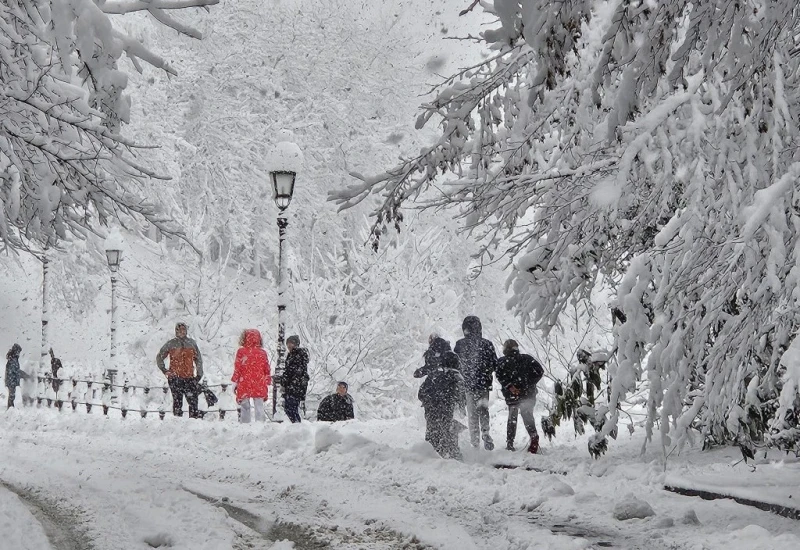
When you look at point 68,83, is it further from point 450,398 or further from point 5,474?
point 450,398

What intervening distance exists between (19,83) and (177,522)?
142 inches

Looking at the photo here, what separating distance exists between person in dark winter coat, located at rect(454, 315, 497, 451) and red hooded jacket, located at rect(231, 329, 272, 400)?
460cm

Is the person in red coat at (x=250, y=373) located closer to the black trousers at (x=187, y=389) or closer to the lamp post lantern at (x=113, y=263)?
the black trousers at (x=187, y=389)

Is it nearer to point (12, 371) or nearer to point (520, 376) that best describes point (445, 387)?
point (520, 376)

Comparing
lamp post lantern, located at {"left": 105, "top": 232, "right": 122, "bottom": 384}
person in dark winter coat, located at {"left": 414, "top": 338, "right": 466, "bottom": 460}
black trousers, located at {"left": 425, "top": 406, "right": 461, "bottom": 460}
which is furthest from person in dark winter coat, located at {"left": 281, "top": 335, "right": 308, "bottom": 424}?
lamp post lantern, located at {"left": 105, "top": 232, "right": 122, "bottom": 384}

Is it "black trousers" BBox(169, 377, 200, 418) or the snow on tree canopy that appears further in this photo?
the snow on tree canopy

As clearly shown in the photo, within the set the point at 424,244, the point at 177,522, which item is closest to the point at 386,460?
the point at 177,522

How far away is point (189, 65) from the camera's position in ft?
131

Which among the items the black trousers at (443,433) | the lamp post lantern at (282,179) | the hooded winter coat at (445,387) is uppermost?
the lamp post lantern at (282,179)

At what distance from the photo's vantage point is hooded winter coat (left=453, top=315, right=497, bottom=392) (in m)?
12.4

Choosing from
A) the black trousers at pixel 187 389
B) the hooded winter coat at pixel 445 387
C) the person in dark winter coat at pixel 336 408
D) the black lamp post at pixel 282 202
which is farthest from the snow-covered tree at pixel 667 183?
the black trousers at pixel 187 389

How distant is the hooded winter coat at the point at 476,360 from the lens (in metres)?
12.4

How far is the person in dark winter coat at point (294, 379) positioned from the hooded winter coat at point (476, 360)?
3335mm

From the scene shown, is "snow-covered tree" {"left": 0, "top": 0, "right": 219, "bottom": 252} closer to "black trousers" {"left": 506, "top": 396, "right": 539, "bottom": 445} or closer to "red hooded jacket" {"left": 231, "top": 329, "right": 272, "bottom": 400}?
"black trousers" {"left": 506, "top": 396, "right": 539, "bottom": 445}
